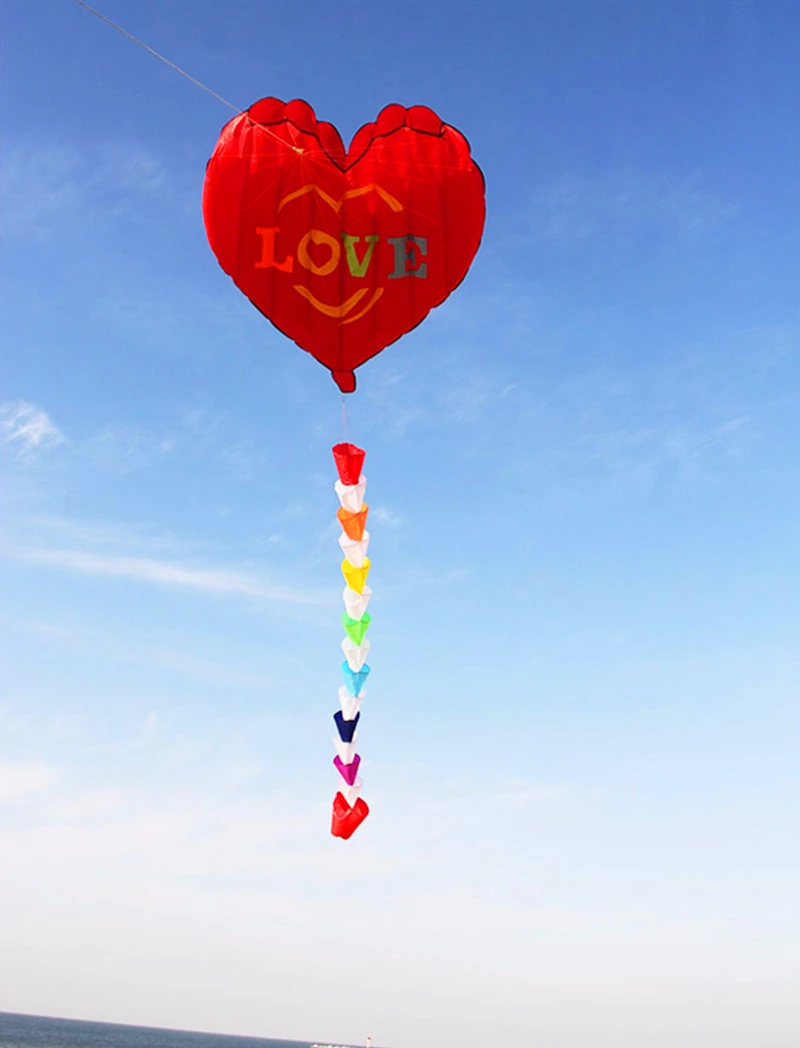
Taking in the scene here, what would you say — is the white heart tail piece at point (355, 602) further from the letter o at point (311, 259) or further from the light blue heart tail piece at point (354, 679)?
the letter o at point (311, 259)

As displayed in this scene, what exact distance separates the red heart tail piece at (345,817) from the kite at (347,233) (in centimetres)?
57

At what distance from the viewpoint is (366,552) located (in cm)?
1232

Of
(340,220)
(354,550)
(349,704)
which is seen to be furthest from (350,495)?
(340,220)

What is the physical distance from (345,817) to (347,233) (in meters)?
7.26

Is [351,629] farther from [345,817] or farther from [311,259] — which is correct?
[311,259]

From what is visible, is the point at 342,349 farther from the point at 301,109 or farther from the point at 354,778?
the point at 354,778

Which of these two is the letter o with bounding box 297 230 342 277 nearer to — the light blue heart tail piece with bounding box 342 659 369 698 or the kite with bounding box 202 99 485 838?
the kite with bounding box 202 99 485 838

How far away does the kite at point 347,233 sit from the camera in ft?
40.3

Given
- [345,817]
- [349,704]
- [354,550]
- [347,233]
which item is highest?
[347,233]

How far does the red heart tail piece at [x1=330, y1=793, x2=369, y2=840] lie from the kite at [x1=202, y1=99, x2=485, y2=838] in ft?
1.86

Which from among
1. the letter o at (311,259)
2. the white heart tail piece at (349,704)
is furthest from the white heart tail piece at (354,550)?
the letter o at (311,259)

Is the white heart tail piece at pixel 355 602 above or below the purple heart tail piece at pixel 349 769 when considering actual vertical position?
above

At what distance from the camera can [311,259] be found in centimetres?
1246

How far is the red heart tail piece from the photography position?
1161cm
